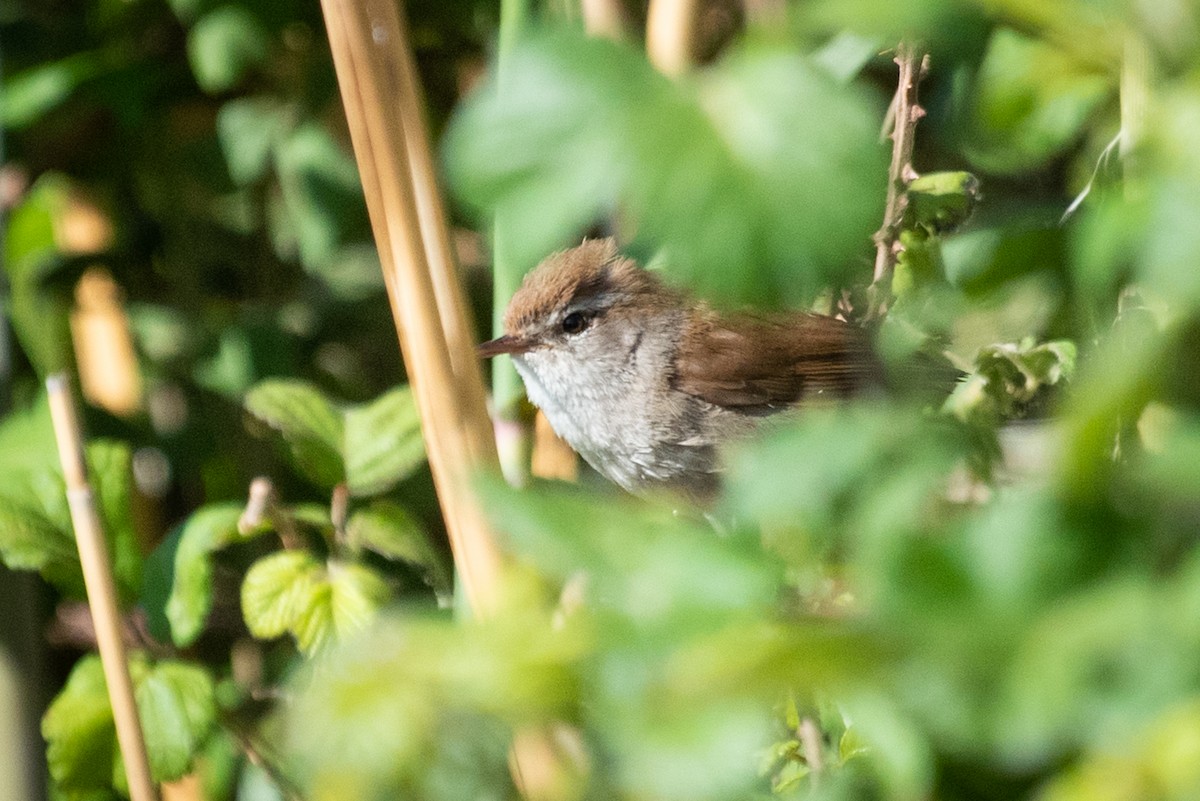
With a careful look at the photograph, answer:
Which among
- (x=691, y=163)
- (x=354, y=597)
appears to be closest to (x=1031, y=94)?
(x=691, y=163)

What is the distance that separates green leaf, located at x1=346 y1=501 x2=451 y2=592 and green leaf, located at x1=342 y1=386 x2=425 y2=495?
29 mm

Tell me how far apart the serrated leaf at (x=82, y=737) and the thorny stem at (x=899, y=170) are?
88cm

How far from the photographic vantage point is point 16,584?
62.3 inches

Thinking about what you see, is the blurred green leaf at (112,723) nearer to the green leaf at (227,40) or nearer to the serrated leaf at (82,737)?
the serrated leaf at (82,737)

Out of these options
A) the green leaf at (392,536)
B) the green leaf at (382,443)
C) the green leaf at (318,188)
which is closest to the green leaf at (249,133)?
the green leaf at (318,188)

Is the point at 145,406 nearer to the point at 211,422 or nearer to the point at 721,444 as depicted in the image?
the point at 211,422

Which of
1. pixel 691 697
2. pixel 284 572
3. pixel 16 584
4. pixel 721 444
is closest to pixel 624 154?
pixel 691 697

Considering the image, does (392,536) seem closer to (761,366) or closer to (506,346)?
(506,346)

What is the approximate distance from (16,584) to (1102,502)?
1.48 meters

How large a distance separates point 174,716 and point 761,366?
3.79 feet

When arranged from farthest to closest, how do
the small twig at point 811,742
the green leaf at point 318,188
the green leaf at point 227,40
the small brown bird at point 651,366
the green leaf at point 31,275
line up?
1. the green leaf at point 318,188
2. the small brown bird at point 651,366
3. the green leaf at point 227,40
4. the green leaf at point 31,275
5. the small twig at point 811,742

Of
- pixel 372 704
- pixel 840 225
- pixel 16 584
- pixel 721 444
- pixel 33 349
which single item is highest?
pixel 840 225

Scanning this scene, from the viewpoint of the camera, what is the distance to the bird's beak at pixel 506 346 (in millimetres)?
1737

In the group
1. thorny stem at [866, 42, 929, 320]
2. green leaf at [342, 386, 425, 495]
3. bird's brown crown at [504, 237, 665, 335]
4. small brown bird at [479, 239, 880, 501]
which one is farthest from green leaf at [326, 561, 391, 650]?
bird's brown crown at [504, 237, 665, 335]
